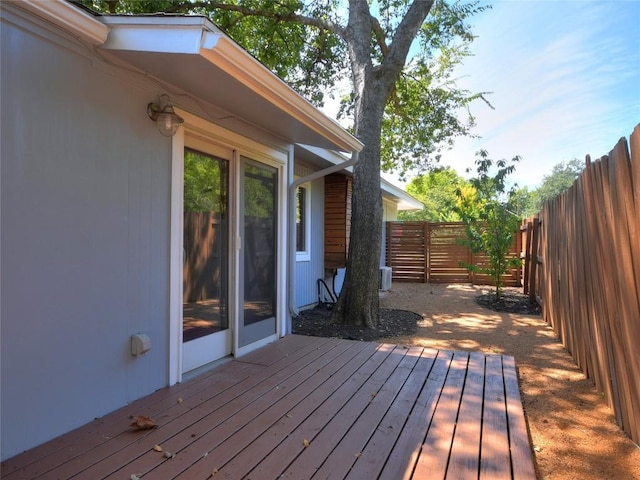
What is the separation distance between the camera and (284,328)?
466 centimetres

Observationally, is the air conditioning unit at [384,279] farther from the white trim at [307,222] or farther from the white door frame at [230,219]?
the white door frame at [230,219]

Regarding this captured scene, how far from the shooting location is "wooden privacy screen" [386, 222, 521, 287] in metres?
11.8

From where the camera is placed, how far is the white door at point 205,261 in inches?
127

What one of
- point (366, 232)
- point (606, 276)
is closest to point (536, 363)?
point (606, 276)

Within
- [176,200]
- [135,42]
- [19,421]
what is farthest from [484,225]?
[19,421]

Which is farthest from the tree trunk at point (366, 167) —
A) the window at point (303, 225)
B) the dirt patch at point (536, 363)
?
the window at point (303, 225)

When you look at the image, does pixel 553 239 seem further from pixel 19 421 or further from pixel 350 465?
pixel 19 421

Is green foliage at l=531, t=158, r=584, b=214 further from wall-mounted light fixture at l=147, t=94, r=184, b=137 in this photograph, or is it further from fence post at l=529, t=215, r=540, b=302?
wall-mounted light fixture at l=147, t=94, r=184, b=137

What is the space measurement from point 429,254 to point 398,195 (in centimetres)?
219

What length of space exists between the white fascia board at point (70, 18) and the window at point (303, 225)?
4898mm

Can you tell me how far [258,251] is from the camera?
4.15 meters

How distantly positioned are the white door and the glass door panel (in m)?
0.22

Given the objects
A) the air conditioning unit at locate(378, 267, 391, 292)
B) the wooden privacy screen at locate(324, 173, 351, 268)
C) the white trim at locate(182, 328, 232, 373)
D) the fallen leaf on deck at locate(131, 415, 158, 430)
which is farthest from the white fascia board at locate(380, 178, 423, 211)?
the fallen leaf on deck at locate(131, 415, 158, 430)

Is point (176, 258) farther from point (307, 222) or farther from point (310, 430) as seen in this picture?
point (307, 222)
